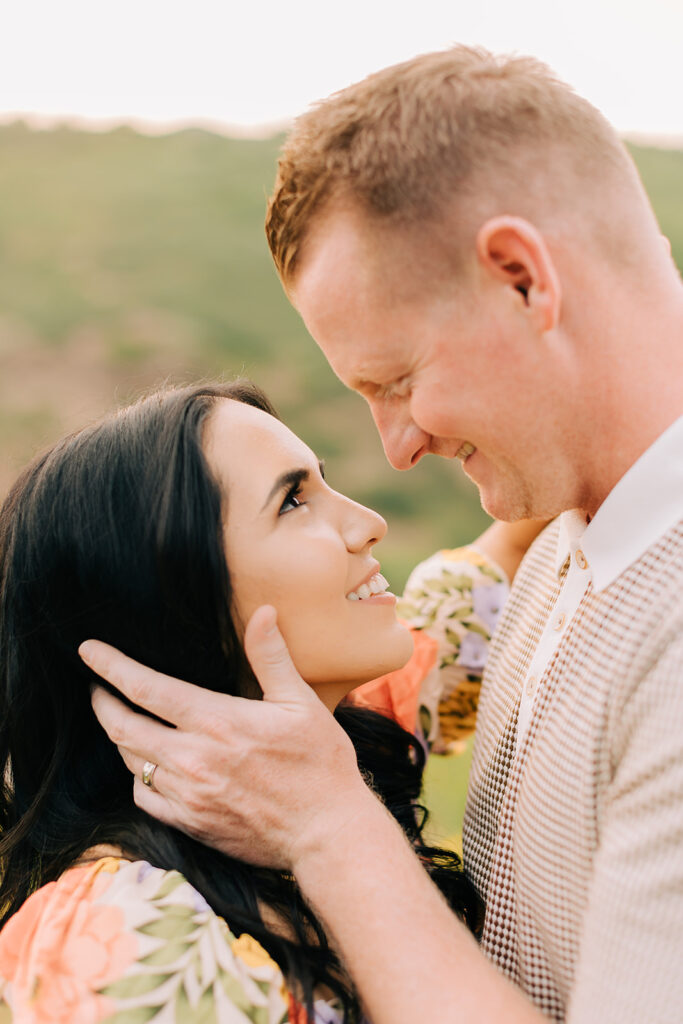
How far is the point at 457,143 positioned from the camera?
1.80 metres

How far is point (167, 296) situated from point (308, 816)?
982cm

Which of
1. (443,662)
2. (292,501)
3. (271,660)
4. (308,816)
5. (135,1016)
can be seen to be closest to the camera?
(135,1016)

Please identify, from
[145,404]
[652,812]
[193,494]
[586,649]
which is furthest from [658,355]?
[145,404]

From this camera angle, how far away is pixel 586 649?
6.01 ft

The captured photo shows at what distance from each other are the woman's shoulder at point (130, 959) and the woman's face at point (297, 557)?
0.60m

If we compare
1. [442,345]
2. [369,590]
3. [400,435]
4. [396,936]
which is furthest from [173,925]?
[442,345]

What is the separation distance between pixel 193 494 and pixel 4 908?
1046 mm

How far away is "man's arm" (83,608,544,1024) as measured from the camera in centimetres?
161

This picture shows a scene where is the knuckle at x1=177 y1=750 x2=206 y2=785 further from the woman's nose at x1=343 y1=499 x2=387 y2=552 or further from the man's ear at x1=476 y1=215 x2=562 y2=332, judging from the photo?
the man's ear at x1=476 y1=215 x2=562 y2=332

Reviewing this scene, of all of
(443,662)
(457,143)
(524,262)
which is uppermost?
(457,143)

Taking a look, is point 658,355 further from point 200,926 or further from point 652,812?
point 200,926

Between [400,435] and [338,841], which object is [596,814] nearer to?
[338,841]

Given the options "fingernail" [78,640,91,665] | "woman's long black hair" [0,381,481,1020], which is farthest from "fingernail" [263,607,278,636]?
"fingernail" [78,640,91,665]

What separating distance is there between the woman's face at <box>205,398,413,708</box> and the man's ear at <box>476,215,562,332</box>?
2.21 feet
